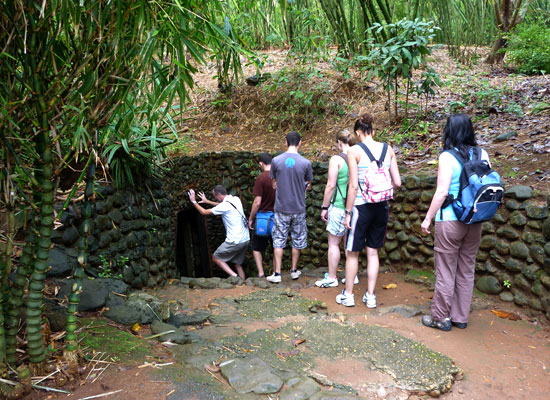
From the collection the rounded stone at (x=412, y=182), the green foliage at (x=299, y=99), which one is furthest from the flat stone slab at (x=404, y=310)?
the green foliage at (x=299, y=99)

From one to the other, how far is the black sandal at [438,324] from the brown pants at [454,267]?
32 mm

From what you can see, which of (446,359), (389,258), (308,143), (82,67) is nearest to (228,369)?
(446,359)

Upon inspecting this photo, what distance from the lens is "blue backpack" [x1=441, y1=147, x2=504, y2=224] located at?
118 inches

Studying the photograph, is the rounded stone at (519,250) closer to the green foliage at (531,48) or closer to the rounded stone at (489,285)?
the rounded stone at (489,285)

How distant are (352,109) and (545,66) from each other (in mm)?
3919

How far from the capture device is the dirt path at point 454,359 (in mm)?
2236

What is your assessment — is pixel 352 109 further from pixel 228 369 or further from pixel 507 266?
pixel 228 369

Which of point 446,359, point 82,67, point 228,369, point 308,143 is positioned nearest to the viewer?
point 82,67

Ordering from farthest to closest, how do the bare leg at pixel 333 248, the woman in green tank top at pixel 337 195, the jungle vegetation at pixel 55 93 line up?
1. the bare leg at pixel 333 248
2. the woman in green tank top at pixel 337 195
3. the jungle vegetation at pixel 55 93

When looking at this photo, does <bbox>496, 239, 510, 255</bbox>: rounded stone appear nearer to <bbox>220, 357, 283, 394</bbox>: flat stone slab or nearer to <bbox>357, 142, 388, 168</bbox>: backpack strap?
<bbox>357, 142, 388, 168</bbox>: backpack strap

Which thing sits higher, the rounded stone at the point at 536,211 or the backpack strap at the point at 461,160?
the backpack strap at the point at 461,160

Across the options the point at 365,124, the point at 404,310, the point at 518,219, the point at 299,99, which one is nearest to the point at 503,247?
the point at 518,219

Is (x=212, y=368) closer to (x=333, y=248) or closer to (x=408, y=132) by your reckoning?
(x=333, y=248)

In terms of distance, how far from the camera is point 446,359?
288cm
